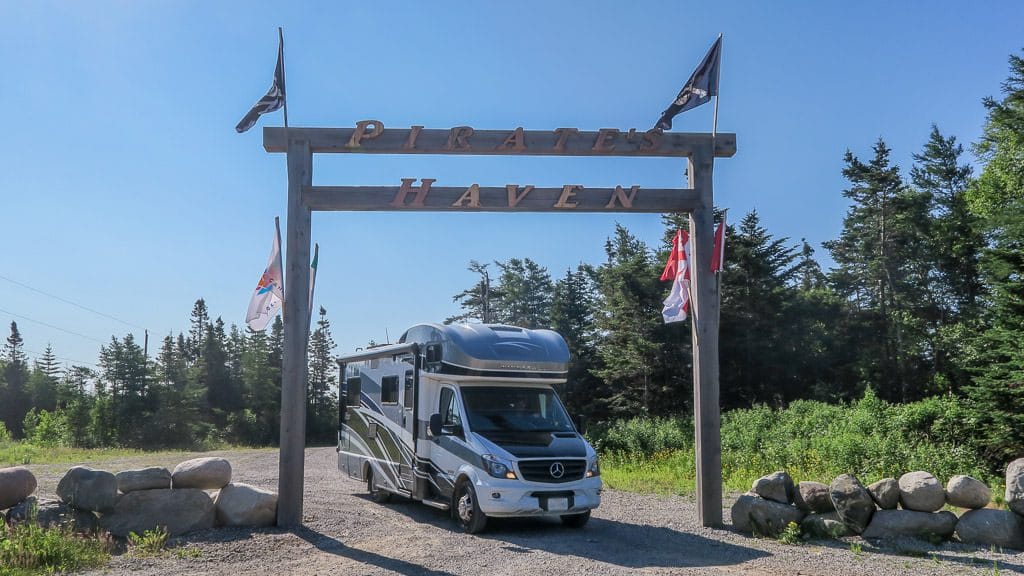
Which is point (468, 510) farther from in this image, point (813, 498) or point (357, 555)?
point (813, 498)

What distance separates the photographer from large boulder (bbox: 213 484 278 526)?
36.2 feet

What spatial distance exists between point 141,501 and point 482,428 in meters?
4.85

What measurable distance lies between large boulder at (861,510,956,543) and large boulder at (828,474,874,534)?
0.15 m

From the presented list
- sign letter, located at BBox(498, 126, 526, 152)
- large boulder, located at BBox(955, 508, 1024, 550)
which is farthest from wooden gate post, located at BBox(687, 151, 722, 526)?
large boulder, located at BBox(955, 508, 1024, 550)

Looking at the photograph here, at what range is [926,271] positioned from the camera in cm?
4278

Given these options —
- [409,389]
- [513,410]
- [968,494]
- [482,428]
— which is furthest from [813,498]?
[409,389]

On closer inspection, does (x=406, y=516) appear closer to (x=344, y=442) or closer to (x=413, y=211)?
(x=344, y=442)

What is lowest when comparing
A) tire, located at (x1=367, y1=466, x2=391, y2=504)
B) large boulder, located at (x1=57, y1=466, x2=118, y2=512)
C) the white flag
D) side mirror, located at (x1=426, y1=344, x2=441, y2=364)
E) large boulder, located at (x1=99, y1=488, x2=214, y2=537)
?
tire, located at (x1=367, y1=466, x2=391, y2=504)

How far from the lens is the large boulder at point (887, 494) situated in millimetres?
10086

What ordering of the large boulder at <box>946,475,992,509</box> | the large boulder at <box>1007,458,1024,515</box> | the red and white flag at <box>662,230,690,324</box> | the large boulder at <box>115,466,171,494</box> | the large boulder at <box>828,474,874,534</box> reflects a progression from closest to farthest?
the large boulder at <box>1007,458,1024,515</box>
the large boulder at <box>946,475,992,509</box>
the large boulder at <box>828,474,874,534</box>
the large boulder at <box>115,466,171,494</box>
the red and white flag at <box>662,230,690,324</box>

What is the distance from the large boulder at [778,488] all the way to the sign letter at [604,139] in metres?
5.30

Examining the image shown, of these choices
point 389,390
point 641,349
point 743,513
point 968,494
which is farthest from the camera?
point 641,349

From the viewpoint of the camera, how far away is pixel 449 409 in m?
12.2

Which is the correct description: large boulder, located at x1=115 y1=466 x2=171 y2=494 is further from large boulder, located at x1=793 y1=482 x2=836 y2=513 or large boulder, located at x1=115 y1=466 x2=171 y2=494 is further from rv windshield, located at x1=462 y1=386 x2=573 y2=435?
large boulder, located at x1=793 y1=482 x2=836 y2=513
